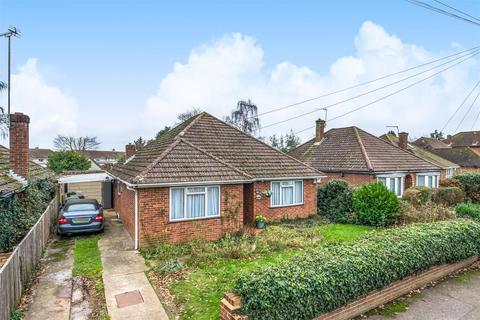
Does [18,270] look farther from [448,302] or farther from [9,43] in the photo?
[9,43]

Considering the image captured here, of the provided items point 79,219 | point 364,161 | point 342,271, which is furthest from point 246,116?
point 342,271

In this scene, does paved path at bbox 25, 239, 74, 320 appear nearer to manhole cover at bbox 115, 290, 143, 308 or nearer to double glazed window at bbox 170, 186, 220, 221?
manhole cover at bbox 115, 290, 143, 308

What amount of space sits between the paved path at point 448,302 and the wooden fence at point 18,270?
289 inches

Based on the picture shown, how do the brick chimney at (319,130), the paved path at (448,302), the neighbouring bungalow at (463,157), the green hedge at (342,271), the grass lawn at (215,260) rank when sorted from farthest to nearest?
the neighbouring bungalow at (463,157) → the brick chimney at (319,130) → the grass lawn at (215,260) → the paved path at (448,302) → the green hedge at (342,271)

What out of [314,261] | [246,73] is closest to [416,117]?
[246,73]

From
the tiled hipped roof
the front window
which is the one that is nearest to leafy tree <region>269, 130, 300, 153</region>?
the front window

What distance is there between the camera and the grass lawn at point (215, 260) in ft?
22.7

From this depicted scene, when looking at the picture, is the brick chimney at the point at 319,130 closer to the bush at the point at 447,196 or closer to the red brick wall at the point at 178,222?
the bush at the point at 447,196

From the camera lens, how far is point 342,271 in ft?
20.9

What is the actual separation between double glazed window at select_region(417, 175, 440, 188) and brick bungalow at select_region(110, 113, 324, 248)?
12.4 metres

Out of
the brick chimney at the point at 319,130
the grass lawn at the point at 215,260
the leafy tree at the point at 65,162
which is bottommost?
the grass lawn at the point at 215,260

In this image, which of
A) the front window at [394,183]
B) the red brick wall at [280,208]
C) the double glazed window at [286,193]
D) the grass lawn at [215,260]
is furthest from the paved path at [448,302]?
the front window at [394,183]

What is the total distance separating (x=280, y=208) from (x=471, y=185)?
54.1 ft

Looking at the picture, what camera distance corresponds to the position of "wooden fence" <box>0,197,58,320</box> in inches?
217
